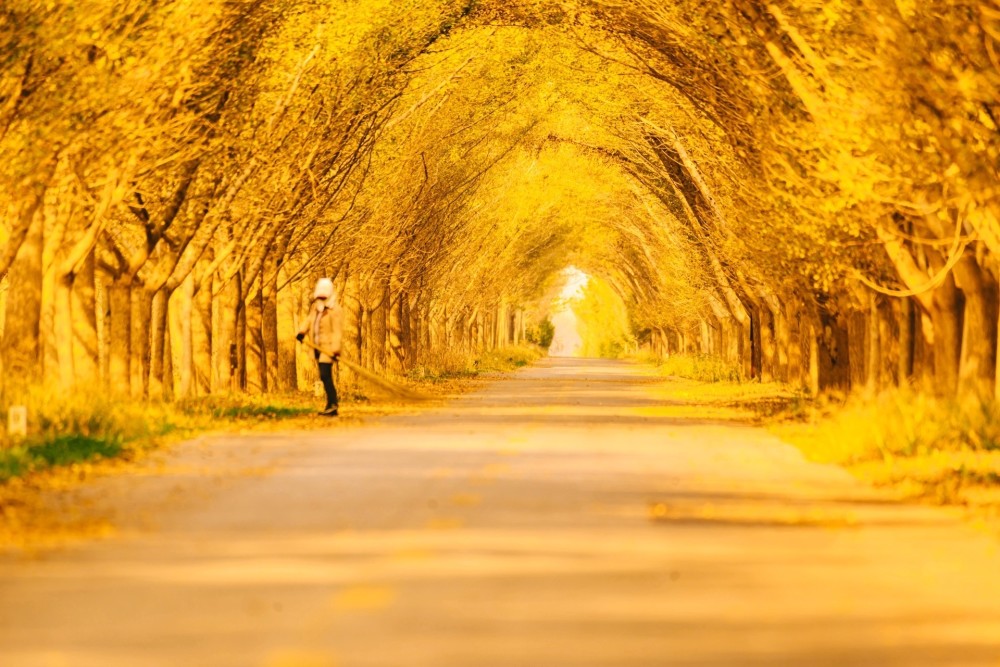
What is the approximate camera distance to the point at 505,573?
38.1 feet

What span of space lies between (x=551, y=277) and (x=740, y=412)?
114289 millimetres

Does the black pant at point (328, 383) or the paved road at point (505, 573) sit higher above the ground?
the black pant at point (328, 383)

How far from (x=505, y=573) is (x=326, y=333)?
20933 mm

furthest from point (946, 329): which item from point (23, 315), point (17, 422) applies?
point (17, 422)

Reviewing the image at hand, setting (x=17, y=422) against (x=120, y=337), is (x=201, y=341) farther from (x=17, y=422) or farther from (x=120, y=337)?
(x=17, y=422)

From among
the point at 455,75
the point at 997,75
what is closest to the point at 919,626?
the point at 997,75

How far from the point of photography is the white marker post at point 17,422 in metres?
21.5

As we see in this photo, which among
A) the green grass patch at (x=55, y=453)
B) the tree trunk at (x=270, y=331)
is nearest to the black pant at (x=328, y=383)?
the green grass patch at (x=55, y=453)

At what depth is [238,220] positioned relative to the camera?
119 feet

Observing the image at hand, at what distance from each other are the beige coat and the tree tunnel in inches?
96.1

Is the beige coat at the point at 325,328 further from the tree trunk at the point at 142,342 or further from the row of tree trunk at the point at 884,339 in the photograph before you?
the row of tree trunk at the point at 884,339

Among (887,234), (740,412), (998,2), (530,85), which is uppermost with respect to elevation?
(530,85)

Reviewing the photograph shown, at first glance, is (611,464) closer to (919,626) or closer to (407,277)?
(919,626)

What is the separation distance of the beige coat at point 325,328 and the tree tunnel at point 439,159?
8.01 ft
